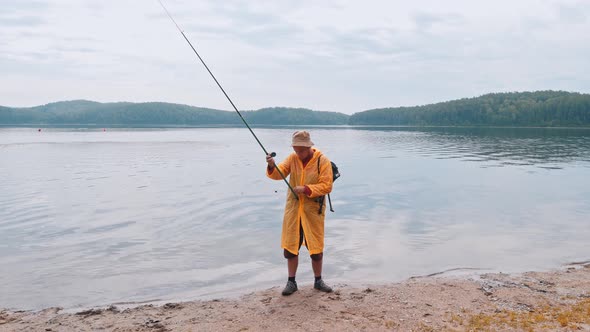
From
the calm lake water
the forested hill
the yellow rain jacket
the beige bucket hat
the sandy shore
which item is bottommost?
the calm lake water

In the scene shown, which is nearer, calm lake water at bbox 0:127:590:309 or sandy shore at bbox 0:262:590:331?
sandy shore at bbox 0:262:590:331

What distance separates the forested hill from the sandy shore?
146 m

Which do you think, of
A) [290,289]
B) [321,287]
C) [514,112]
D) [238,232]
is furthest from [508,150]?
[514,112]

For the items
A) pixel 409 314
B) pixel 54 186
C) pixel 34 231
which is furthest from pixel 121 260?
pixel 54 186

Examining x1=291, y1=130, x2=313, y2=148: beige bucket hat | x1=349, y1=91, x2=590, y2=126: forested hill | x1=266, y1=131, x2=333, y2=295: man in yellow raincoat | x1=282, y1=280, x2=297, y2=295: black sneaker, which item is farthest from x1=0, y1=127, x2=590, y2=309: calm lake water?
x1=349, y1=91, x2=590, y2=126: forested hill

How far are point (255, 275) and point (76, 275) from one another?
3521 mm

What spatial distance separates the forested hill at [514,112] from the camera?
447ft

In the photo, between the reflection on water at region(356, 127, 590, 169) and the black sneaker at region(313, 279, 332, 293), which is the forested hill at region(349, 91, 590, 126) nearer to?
the reflection on water at region(356, 127, 590, 169)

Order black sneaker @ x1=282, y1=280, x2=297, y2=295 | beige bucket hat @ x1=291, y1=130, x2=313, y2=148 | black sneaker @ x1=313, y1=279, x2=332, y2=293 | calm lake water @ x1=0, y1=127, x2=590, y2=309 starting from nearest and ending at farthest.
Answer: beige bucket hat @ x1=291, y1=130, x2=313, y2=148, black sneaker @ x1=282, y1=280, x2=297, y2=295, black sneaker @ x1=313, y1=279, x2=332, y2=293, calm lake water @ x1=0, y1=127, x2=590, y2=309

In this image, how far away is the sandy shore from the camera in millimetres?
5973

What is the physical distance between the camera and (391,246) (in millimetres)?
11406

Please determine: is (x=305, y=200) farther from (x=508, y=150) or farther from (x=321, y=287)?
(x=508, y=150)

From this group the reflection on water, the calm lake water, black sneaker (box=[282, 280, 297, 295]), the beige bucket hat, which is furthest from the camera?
the reflection on water

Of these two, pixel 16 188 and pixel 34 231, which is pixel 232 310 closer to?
pixel 34 231
